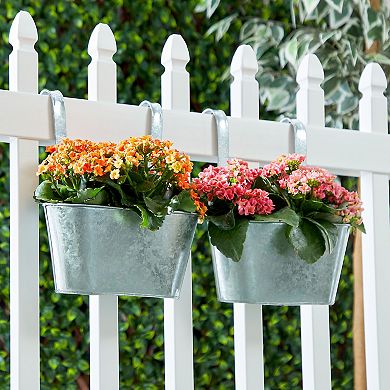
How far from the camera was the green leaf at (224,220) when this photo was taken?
1.28 meters

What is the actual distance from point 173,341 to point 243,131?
15.0 inches

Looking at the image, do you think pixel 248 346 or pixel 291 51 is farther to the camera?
pixel 291 51

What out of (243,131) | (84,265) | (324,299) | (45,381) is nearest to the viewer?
(84,265)

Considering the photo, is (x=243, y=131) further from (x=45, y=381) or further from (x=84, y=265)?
(x=45, y=381)

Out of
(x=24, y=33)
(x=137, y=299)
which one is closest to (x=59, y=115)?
(x=24, y=33)

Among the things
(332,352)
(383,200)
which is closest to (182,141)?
(383,200)

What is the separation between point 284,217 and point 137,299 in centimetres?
150

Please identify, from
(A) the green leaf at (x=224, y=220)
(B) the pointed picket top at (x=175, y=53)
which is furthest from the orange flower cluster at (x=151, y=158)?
(B) the pointed picket top at (x=175, y=53)

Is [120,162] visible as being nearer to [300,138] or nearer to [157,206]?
[157,206]

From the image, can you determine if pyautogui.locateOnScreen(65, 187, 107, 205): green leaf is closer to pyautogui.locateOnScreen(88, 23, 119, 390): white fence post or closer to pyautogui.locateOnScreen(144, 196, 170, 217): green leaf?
pyautogui.locateOnScreen(144, 196, 170, 217): green leaf

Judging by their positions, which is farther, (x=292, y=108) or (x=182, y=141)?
(x=292, y=108)

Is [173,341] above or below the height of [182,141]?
below

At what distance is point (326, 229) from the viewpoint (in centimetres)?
129

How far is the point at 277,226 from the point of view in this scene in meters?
1.30
